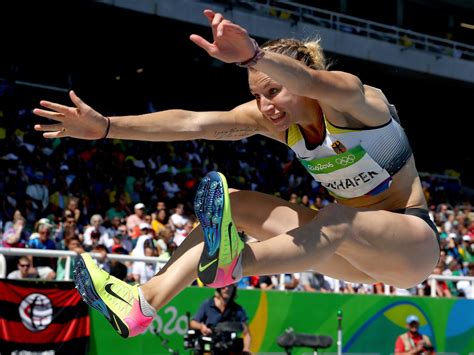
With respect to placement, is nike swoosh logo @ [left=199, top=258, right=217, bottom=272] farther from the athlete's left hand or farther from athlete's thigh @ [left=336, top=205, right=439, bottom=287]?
the athlete's left hand

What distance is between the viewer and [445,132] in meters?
30.1

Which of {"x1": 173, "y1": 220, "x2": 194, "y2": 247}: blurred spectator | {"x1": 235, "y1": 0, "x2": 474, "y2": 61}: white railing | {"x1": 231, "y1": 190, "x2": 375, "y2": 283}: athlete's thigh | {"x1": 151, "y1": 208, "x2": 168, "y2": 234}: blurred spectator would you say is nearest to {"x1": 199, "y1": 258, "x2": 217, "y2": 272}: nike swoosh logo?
{"x1": 231, "y1": 190, "x2": 375, "y2": 283}: athlete's thigh

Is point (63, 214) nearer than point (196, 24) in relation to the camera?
Yes

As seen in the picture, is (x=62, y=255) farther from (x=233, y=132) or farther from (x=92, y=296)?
(x=92, y=296)

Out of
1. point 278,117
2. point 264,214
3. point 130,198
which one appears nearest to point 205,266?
point 264,214

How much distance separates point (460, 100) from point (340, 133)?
23.3 meters

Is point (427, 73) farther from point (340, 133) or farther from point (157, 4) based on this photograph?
point (340, 133)

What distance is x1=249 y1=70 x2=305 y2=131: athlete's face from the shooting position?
16.3 feet

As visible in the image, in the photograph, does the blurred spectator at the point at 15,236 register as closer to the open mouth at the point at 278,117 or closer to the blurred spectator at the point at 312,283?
the blurred spectator at the point at 312,283

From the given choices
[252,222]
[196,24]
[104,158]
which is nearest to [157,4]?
[196,24]

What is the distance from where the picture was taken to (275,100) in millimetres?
5012

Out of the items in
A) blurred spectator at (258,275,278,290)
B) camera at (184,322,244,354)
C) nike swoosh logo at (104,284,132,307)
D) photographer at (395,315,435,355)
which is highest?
blurred spectator at (258,275,278,290)

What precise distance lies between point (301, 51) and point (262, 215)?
39.4 inches

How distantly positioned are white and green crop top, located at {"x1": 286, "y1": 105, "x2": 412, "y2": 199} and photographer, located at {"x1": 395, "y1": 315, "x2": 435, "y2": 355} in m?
7.24
